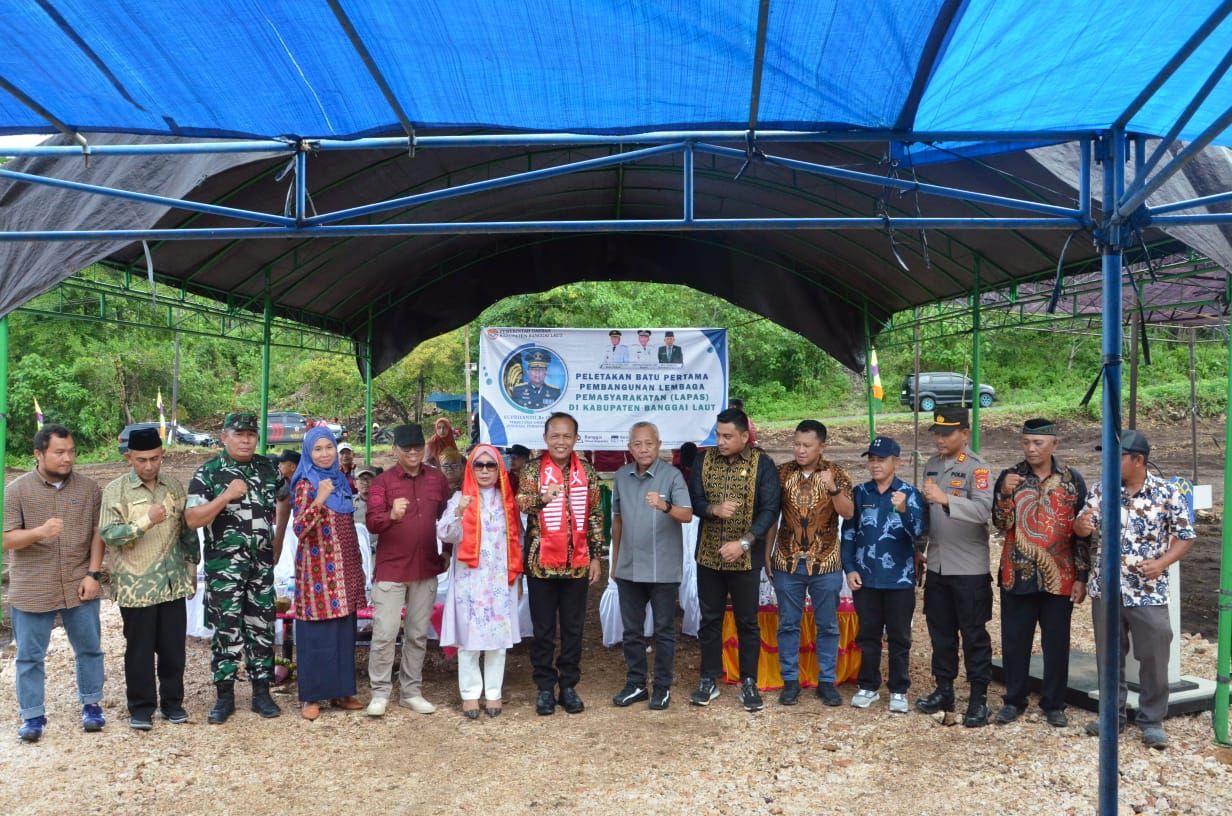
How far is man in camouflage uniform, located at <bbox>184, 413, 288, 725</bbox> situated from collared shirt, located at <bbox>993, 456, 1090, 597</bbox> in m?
4.07

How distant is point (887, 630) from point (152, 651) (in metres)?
4.08

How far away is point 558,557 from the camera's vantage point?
15.8 feet

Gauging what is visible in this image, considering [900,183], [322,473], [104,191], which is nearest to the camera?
[900,183]

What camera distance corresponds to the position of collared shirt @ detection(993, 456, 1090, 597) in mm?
4473

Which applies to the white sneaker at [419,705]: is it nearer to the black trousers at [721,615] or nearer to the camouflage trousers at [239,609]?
the camouflage trousers at [239,609]

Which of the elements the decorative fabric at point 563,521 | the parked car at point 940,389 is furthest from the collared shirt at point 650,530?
the parked car at point 940,389

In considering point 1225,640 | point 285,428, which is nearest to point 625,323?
point 285,428

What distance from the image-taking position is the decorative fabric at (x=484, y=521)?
4.83 metres

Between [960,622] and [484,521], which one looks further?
[484,521]

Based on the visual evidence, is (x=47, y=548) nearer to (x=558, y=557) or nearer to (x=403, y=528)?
(x=403, y=528)

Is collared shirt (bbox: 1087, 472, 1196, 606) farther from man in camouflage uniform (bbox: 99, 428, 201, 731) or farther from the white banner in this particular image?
man in camouflage uniform (bbox: 99, 428, 201, 731)

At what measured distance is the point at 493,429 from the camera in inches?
281

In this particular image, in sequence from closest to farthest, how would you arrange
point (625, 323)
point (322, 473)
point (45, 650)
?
point (45, 650)
point (322, 473)
point (625, 323)

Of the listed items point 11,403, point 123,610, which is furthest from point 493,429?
point 11,403
